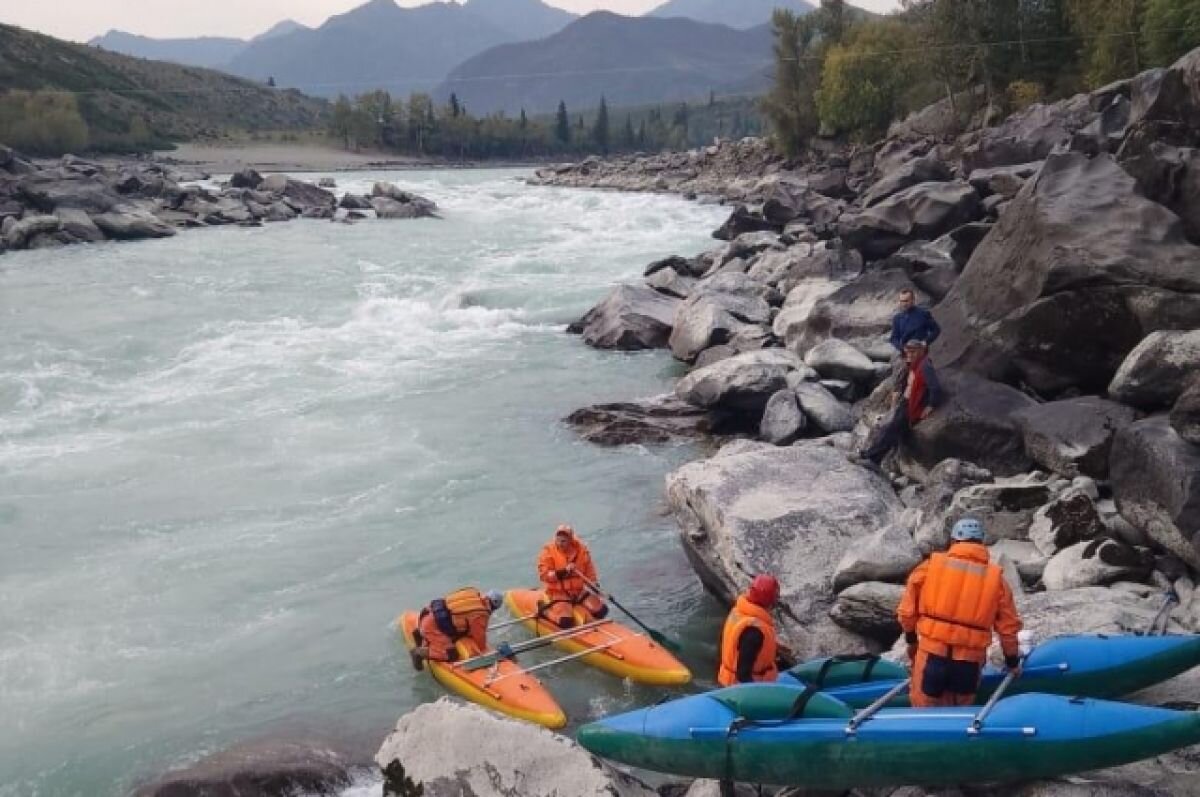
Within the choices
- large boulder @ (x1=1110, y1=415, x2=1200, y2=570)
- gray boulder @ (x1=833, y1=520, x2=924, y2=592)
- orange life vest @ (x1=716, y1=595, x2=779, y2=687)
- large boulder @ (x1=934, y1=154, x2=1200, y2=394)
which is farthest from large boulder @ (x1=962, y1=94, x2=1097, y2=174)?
orange life vest @ (x1=716, y1=595, x2=779, y2=687)

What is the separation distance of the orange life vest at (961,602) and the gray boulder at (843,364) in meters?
9.48

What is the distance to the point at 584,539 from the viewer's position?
12.8 meters

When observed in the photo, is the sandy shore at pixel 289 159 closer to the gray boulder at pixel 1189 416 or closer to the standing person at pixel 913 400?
the standing person at pixel 913 400

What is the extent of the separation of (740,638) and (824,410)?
7770mm

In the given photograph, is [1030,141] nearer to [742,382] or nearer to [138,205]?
[742,382]

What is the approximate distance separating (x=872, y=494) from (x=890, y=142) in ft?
137

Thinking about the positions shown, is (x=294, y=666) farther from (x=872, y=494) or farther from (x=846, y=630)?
(x=872, y=494)

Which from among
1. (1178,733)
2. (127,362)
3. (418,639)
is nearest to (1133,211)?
(1178,733)

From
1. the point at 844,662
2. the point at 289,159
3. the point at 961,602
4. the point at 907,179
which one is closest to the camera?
the point at 961,602

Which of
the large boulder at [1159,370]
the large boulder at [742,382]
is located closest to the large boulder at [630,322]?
the large boulder at [742,382]

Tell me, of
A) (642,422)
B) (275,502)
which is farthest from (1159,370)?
(275,502)

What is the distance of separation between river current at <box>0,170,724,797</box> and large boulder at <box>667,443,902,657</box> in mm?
863

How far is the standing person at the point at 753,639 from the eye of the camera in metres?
7.33

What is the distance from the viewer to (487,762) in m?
6.61
